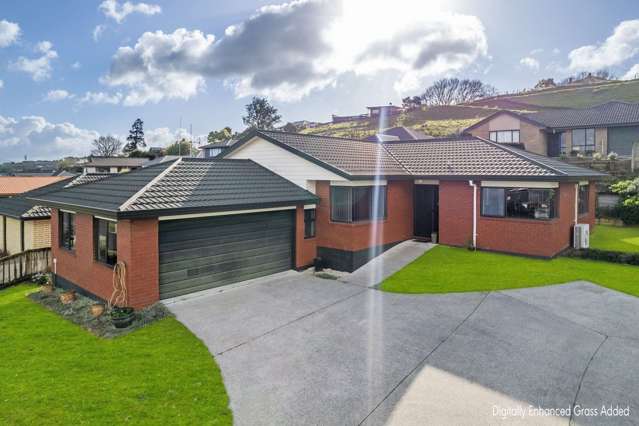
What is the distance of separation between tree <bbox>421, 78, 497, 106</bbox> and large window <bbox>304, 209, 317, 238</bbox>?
98.8 metres

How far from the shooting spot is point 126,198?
10516 mm

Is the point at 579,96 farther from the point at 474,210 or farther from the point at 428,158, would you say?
the point at 474,210

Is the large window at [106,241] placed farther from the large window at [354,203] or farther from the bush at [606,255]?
the bush at [606,255]

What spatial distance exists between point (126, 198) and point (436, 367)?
8.47 metres

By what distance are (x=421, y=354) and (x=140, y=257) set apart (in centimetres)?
696

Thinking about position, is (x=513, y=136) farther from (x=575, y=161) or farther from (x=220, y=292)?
(x=220, y=292)

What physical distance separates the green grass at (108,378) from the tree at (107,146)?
360 feet

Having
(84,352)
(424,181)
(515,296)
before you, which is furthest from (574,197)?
(84,352)

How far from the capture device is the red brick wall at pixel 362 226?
565 inches

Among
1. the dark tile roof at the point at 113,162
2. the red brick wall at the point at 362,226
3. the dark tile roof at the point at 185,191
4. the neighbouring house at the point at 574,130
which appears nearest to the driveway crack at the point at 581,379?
the red brick wall at the point at 362,226

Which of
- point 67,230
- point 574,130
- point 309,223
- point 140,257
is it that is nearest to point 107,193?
point 67,230

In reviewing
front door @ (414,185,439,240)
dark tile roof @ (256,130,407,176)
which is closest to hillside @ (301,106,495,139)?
dark tile roof @ (256,130,407,176)

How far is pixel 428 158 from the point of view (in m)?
18.6

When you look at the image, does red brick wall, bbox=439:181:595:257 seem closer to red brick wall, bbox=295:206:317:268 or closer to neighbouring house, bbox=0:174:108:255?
red brick wall, bbox=295:206:317:268
